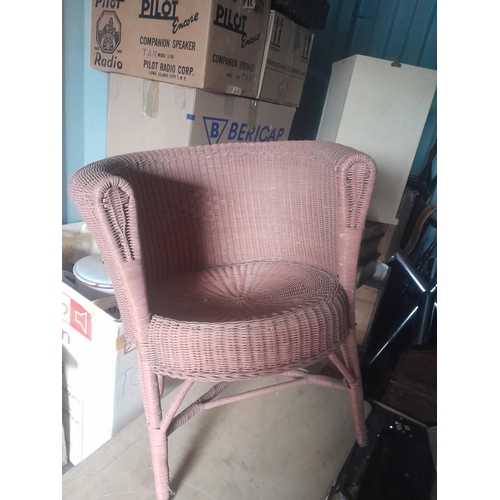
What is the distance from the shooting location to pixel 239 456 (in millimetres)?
991

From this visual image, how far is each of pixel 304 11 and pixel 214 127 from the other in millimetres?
565

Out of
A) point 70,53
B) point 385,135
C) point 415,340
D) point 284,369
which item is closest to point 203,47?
point 70,53

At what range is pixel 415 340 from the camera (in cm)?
144

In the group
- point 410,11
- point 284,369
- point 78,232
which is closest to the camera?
point 284,369

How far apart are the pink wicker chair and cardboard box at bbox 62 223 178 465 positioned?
0.18 meters

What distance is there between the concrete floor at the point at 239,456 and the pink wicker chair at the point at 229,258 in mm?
89

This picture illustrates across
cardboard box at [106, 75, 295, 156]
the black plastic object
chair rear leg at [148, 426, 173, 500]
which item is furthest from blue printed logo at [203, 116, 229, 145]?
chair rear leg at [148, 426, 173, 500]

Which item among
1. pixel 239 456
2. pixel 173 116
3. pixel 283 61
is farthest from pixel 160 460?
pixel 283 61

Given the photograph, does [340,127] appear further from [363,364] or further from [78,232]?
[78,232]

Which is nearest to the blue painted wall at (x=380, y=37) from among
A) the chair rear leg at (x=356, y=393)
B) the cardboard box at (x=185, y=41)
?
the cardboard box at (x=185, y=41)

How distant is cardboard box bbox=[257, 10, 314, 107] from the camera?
132 cm

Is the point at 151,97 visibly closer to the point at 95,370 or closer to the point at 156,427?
the point at 95,370

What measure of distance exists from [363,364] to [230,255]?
69 centimetres

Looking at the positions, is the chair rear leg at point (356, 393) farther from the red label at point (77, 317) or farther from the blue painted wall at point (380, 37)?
the blue painted wall at point (380, 37)
